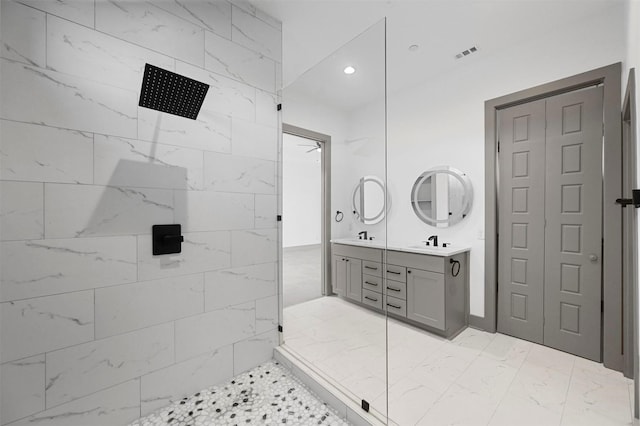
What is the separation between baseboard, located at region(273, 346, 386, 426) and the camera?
1.44 metres

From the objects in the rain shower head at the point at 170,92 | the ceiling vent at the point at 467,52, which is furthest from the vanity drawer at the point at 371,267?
the ceiling vent at the point at 467,52

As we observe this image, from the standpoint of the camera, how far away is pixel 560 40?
7.32ft

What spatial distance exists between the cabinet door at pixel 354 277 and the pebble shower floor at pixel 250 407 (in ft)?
2.40

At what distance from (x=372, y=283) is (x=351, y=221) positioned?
0.52 meters

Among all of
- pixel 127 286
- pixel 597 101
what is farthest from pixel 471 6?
pixel 127 286

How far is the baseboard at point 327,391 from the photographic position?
1439 mm

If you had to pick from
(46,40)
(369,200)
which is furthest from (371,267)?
(46,40)

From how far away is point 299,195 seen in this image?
2.29 m

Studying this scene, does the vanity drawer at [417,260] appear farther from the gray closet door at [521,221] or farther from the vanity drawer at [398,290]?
the gray closet door at [521,221]

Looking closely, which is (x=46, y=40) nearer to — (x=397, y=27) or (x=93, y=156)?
(x=93, y=156)

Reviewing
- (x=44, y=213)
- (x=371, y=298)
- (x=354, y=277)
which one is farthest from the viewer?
(x=354, y=277)

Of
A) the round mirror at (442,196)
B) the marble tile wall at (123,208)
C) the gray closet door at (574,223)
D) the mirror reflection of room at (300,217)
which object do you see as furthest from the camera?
the round mirror at (442,196)

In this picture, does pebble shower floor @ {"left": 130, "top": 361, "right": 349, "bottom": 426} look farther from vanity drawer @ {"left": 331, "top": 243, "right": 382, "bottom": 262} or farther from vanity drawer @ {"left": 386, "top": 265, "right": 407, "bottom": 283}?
vanity drawer @ {"left": 386, "top": 265, "right": 407, "bottom": 283}

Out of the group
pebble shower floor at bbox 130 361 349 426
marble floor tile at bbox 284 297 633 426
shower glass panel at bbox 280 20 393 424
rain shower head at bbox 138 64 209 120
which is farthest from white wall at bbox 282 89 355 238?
pebble shower floor at bbox 130 361 349 426
